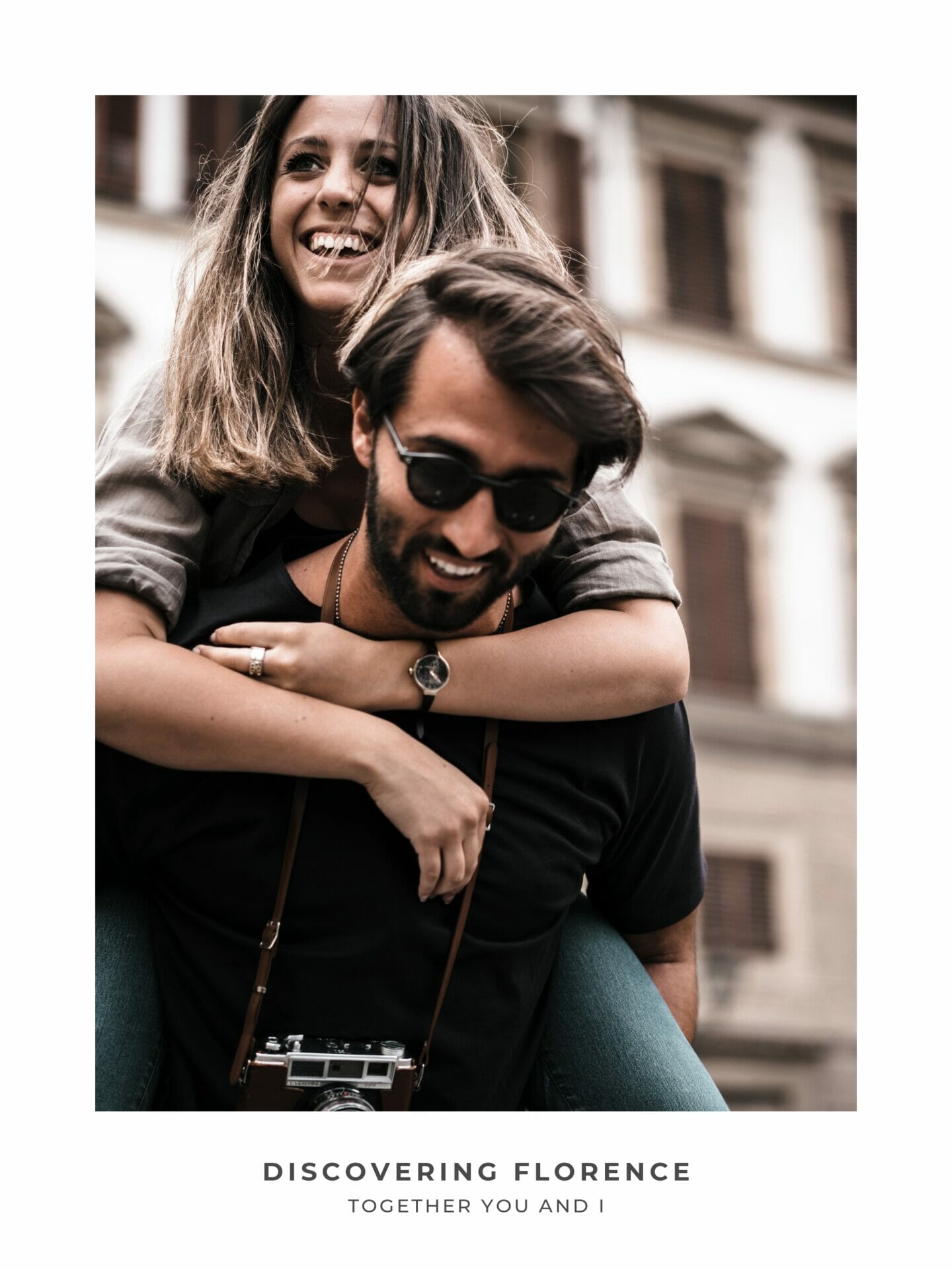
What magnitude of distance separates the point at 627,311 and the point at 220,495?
4173 mm

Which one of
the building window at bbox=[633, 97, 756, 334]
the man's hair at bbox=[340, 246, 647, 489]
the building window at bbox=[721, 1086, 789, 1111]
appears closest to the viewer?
the man's hair at bbox=[340, 246, 647, 489]

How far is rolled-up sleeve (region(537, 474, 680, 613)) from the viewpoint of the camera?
8.27 feet

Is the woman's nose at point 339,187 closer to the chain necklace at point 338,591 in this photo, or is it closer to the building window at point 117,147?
the building window at point 117,147

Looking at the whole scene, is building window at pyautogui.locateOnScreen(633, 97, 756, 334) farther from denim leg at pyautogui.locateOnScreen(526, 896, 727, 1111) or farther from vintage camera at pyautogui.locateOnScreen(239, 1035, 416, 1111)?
vintage camera at pyautogui.locateOnScreen(239, 1035, 416, 1111)

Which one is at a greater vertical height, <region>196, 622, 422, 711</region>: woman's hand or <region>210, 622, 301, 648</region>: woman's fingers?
<region>210, 622, 301, 648</region>: woman's fingers

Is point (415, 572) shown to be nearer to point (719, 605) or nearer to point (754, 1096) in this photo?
point (754, 1096)

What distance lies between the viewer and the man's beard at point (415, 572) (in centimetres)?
226

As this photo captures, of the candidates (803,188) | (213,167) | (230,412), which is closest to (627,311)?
(803,188)

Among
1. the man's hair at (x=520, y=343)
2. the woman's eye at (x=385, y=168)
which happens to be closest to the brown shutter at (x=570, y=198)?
the woman's eye at (x=385, y=168)

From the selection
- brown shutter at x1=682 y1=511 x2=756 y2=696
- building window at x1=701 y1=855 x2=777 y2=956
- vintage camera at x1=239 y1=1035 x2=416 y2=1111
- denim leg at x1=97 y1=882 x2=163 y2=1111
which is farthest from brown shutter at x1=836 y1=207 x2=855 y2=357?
building window at x1=701 y1=855 x2=777 y2=956

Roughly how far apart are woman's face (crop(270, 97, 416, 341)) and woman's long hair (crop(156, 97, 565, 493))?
0.02 meters

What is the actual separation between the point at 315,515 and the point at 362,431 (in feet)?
1.05

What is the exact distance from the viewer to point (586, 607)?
99.3 inches
